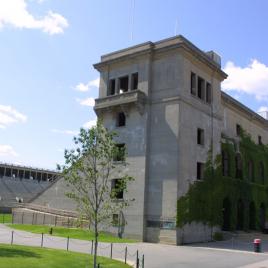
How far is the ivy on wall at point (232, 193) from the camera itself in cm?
4197

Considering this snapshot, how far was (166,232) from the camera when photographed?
39.5m

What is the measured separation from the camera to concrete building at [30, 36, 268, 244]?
1603 inches

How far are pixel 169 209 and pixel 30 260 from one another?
64.4 ft

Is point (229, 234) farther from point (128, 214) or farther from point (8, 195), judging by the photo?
point (8, 195)

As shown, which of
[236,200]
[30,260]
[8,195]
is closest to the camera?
[30,260]

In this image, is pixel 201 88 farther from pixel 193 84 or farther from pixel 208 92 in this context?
pixel 193 84

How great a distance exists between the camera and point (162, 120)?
42.5 m

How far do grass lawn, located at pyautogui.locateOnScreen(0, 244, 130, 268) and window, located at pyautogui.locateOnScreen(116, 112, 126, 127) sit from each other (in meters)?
21.8

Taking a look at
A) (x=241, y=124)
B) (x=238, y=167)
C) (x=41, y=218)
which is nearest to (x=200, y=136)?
(x=238, y=167)

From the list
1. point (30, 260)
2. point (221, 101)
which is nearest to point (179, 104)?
point (221, 101)

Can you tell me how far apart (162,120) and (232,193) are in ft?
45.7

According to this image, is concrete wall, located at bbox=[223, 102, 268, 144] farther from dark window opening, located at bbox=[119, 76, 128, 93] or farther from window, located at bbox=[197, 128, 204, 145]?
dark window opening, located at bbox=[119, 76, 128, 93]

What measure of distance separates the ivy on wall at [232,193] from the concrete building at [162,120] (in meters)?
1.00

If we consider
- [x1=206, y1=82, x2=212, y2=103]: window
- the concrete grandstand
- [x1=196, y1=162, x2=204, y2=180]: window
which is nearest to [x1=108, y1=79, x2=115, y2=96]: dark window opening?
[x1=206, y1=82, x2=212, y2=103]: window
